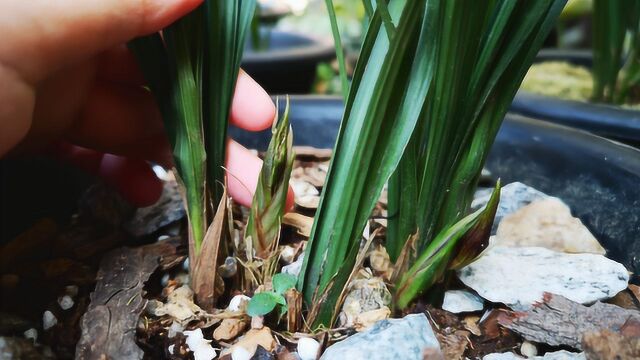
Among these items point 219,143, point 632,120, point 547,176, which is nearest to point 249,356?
point 219,143

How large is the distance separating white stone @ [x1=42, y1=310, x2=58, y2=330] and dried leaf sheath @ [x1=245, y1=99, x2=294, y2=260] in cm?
18

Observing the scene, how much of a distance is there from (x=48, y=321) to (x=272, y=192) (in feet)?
0.72

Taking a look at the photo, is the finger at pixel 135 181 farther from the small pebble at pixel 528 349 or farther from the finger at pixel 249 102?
the small pebble at pixel 528 349

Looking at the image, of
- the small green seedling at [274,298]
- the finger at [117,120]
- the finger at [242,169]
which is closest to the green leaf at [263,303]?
the small green seedling at [274,298]

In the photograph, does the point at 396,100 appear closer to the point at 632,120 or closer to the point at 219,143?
the point at 219,143

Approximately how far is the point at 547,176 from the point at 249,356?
0.40 metres

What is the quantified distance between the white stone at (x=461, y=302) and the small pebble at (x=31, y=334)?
333mm

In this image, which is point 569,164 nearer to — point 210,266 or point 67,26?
point 210,266

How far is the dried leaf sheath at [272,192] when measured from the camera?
473 mm

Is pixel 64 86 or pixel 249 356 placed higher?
pixel 64 86

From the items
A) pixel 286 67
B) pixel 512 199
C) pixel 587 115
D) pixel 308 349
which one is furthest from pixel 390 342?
pixel 286 67

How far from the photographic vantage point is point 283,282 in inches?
18.5

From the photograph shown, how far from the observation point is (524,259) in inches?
20.9

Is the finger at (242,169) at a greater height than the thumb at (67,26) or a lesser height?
lesser
